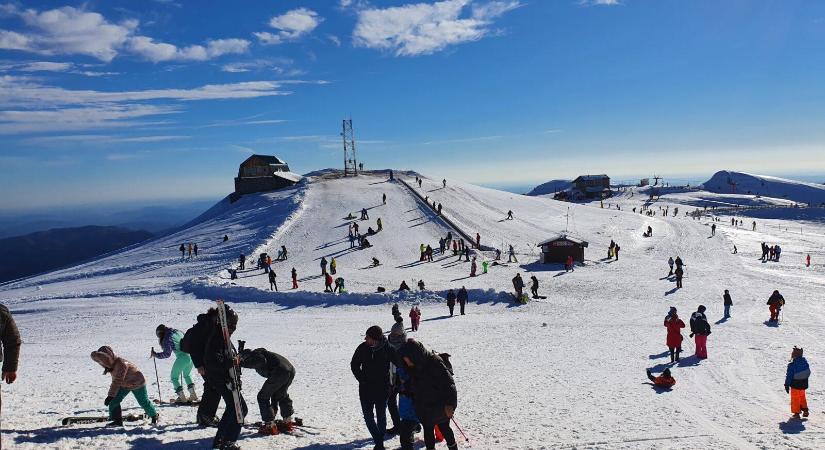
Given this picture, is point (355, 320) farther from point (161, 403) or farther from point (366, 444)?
point (366, 444)

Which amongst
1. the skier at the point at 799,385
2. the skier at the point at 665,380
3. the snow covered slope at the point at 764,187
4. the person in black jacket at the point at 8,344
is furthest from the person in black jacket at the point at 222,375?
the snow covered slope at the point at 764,187

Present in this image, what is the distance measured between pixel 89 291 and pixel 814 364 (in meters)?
31.8

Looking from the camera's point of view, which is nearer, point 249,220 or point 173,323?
point 173,323

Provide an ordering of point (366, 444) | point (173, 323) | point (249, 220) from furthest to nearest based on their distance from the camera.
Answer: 1. point (249, 220)
2. point (173, 323)
3. point (366, 444)

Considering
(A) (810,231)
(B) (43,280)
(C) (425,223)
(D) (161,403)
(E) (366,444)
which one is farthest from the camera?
(A) (810,231)

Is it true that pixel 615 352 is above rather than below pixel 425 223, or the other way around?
below

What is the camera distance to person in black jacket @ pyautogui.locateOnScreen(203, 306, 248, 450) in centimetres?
641

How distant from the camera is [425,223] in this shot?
4384cm

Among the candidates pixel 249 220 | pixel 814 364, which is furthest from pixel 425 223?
pixel 814 364

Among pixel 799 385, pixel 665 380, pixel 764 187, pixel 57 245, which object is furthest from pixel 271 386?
pixel 57 245

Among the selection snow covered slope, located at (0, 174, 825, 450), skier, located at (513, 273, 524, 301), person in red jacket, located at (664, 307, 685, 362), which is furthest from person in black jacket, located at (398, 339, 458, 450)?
skier, located at (513, 273, 524, 301)

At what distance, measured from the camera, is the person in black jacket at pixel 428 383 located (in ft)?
20.1

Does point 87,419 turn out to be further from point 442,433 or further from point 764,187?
point 764,187

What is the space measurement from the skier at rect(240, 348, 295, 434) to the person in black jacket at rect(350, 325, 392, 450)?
1373 millimetres
